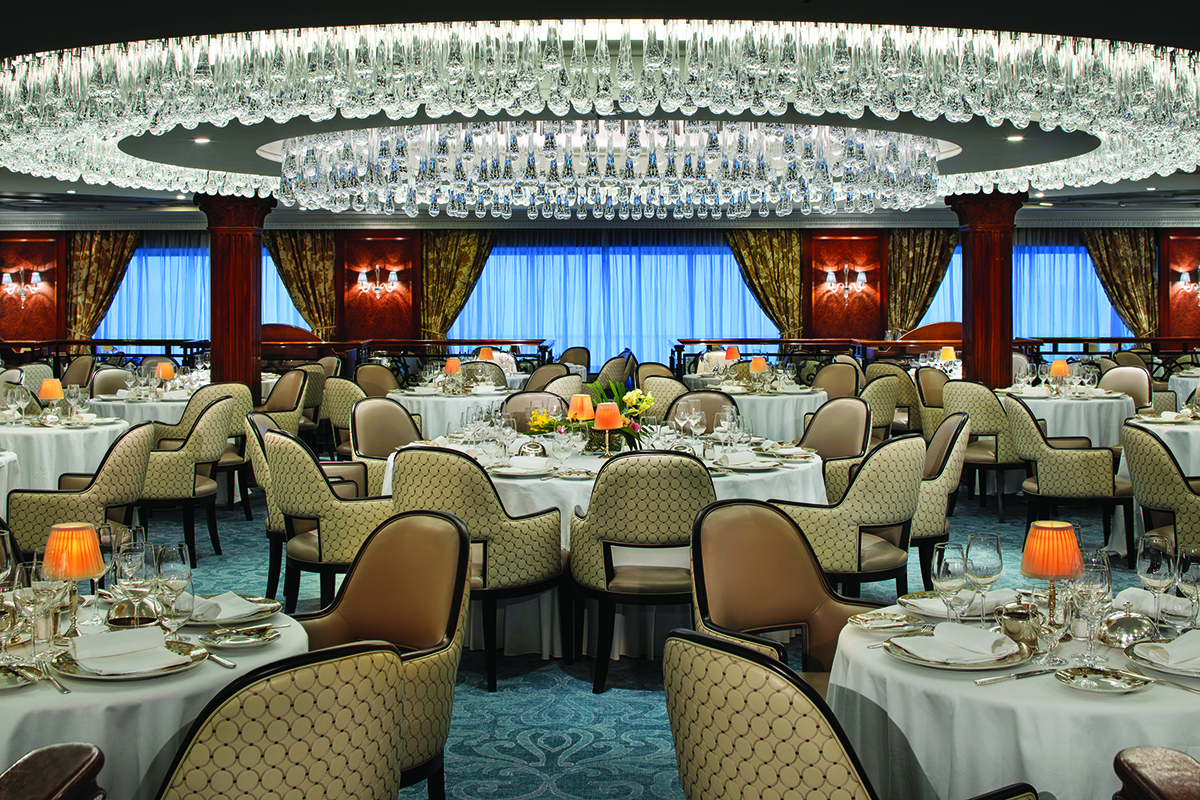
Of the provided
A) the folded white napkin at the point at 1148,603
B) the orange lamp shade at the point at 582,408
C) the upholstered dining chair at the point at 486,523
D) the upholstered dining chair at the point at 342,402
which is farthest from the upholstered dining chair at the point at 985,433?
the upholstered dining chair at the point at 342,402

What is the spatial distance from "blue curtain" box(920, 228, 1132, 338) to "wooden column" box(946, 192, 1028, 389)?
6212 mm

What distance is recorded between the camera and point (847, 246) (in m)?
16.5

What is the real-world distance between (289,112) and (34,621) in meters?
4.10

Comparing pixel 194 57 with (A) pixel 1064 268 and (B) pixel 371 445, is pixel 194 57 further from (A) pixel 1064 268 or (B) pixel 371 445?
(A) pixel 1064 268

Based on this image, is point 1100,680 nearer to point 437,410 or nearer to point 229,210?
point 437,410

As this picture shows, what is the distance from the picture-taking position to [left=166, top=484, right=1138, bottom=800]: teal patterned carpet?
10.8 feet

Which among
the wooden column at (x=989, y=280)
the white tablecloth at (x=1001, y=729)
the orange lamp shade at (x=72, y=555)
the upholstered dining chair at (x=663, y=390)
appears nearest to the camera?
the white tablecloth at (x=1001, y=729)

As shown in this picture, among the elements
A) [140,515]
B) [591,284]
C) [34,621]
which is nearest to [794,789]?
[34,621]

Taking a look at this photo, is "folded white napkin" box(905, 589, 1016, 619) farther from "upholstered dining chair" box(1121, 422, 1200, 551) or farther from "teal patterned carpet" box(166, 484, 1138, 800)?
Result: "upholstered dining chair" box(1121, 422, 1200, 551)

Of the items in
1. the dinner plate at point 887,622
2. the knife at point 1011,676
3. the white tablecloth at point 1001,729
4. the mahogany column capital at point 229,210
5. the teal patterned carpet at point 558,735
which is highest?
the mahogany column capital at point 229,210

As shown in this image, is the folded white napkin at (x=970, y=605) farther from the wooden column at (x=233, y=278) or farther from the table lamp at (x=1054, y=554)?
the wooden column at (x=233, y=278)

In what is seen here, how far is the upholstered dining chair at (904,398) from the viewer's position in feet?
32.5

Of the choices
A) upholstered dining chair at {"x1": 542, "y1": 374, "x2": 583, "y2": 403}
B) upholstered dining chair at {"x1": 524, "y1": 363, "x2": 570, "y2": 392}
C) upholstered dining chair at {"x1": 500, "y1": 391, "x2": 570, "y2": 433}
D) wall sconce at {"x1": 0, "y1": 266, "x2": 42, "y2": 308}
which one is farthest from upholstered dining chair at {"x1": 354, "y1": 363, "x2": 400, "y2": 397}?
wall sconce at {"x1": 0, "y1": 266, "x2": 42, "y2": 308}

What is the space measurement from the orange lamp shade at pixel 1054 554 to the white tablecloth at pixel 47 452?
5562 millimetres
